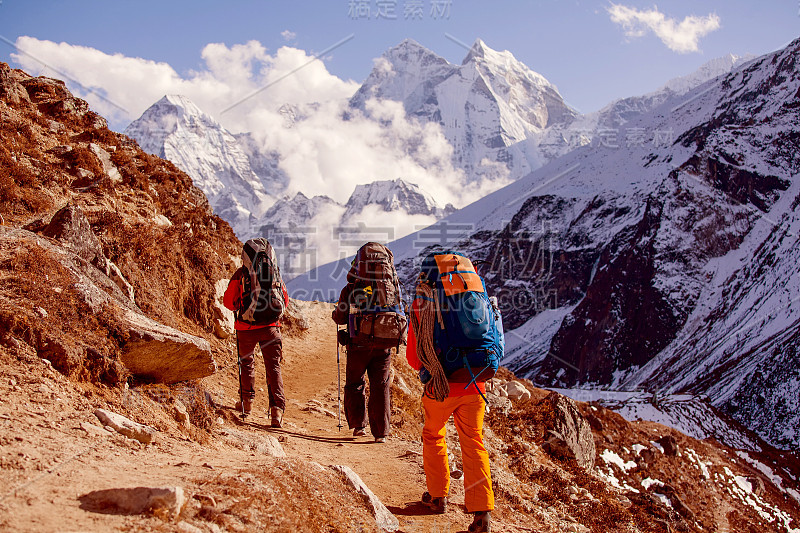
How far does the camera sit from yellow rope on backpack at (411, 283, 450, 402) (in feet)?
16.4

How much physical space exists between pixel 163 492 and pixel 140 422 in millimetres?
1885

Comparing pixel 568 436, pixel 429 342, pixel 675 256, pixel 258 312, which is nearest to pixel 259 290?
pixel 258 312

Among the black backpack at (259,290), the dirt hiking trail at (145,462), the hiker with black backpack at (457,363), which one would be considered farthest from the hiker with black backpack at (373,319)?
the hiker with black backpack at (457,363)

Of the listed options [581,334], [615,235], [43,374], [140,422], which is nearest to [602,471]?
[140,422]

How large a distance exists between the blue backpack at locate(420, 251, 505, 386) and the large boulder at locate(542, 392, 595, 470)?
17.9 ft

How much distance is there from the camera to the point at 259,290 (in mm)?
7402

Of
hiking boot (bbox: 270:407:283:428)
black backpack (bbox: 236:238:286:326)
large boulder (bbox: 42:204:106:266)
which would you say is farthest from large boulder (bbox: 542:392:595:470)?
large boulder (bbox: 42:204:106:266)

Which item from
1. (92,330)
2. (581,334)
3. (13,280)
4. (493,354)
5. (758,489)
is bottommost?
(581,334)

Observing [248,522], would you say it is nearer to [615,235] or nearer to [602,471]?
[602,471]

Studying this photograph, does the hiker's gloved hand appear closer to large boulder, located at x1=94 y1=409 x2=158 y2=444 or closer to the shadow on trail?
the shadow on trail

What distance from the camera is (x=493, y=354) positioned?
5.09 m

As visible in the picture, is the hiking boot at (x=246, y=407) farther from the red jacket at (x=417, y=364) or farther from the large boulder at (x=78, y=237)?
the red jacket at (x=417, y=364)

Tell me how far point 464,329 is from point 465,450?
1.06 m

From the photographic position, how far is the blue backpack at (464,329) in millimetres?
5004
